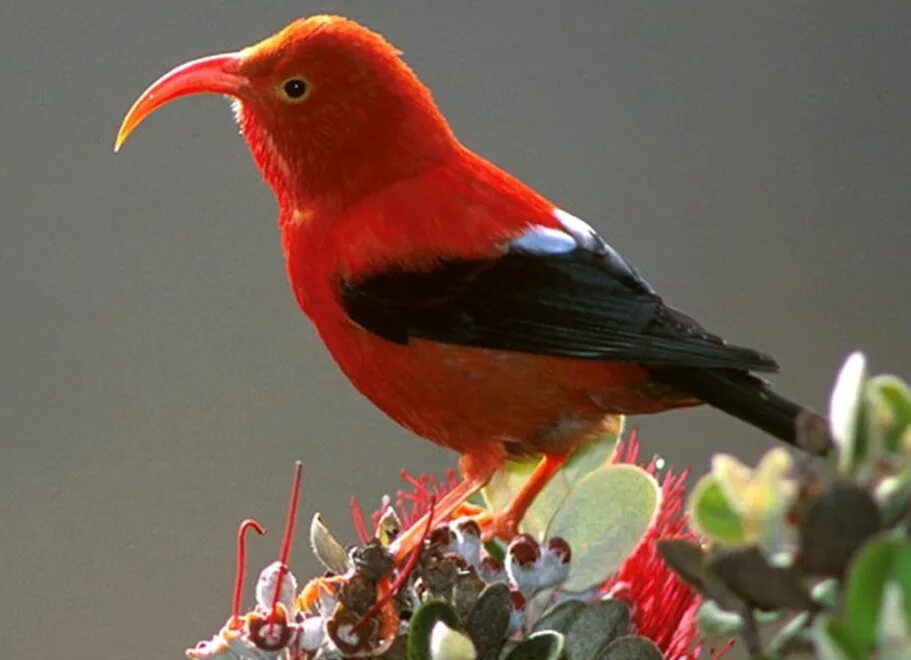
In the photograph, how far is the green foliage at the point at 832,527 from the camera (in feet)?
1.05

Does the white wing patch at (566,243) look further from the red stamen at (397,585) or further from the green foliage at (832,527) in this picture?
the green foliage at (832,527)

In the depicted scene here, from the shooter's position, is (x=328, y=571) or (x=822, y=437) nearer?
(x=822, y=437)

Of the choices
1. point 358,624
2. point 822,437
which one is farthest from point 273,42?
point 822,437

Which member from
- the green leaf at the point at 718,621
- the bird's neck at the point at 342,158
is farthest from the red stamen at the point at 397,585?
the bird's neck at the point at 342,158

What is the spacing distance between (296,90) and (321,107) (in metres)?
0.02

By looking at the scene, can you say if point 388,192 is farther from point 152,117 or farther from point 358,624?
point 152,117

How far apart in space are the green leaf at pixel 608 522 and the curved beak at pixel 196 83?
0.36m

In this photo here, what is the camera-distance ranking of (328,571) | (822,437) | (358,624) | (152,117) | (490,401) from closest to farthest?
(822,437), (358,624), (328,571), (490,401), (152,117)

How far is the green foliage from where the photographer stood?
0.32 meters

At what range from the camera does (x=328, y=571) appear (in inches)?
27.7

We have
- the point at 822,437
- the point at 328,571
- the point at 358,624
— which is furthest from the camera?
the point at 328,571

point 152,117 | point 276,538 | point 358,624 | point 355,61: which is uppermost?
point 152,117

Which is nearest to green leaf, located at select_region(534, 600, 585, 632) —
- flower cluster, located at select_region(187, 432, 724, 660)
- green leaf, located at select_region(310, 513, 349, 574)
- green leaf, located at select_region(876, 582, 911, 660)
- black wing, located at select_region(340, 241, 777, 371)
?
flower cluster, located at select_region(187, 432, 724, 660)

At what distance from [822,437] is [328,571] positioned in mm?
386
